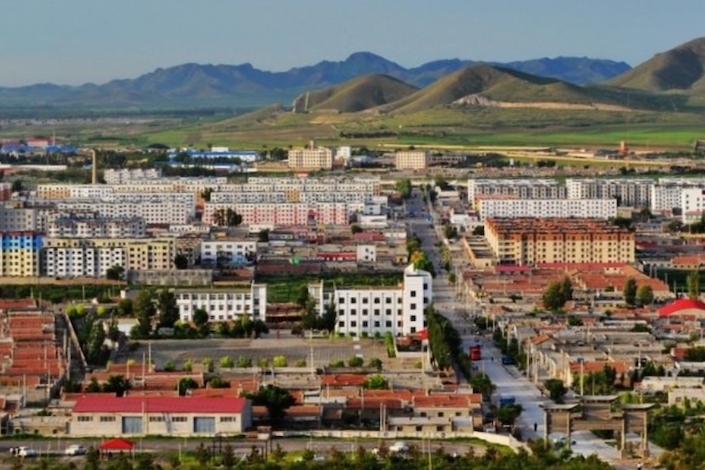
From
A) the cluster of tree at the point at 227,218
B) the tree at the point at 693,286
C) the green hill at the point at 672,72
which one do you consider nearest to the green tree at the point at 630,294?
the tree at the point at 693,286

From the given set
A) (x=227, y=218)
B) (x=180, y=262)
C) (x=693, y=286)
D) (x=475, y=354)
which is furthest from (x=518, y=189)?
(x=475, y=354)

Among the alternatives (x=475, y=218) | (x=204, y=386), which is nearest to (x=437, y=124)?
(x=475, y=218)

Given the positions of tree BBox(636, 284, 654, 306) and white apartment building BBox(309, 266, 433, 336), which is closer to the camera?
white apartment building BBox(309, 266, 433, 336)

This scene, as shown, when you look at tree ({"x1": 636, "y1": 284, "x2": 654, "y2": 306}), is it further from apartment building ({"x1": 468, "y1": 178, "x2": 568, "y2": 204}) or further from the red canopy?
apartment building ({"x1": 468, "y1": 178, "x2": 568, "y2": 204})

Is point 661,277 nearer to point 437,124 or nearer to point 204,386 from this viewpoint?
point 204,386

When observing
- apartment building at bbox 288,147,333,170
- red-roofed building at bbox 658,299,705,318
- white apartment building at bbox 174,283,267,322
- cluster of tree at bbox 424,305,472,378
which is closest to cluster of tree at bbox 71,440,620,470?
cluster of tree at bbox 424,305,472,378

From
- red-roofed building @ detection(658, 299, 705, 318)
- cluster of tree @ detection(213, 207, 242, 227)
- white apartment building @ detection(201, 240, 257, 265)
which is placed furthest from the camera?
cluster of tree @ detection(213, 207, 242, 227)

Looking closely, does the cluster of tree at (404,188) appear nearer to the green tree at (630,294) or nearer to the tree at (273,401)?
the green tree at (630,294)
